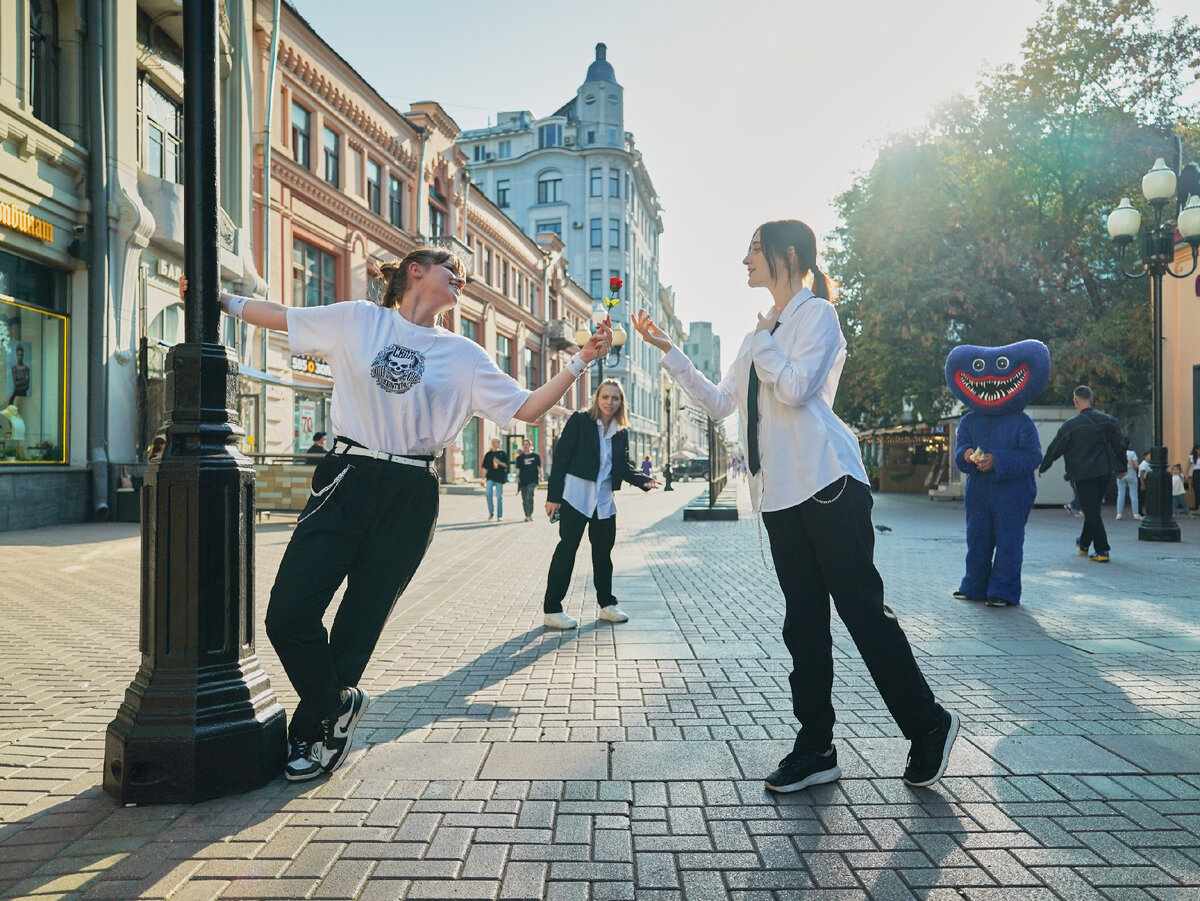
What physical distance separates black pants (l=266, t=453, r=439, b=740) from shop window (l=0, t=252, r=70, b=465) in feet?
40.6

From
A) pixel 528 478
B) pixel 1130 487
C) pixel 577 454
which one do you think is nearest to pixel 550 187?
pixel 528 478

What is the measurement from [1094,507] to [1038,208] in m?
17.4

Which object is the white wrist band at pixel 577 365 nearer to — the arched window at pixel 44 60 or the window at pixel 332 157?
the arched window at pixel 44 60

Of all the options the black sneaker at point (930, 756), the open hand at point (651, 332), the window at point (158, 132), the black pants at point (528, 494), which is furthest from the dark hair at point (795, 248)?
the window at point (158, 132)

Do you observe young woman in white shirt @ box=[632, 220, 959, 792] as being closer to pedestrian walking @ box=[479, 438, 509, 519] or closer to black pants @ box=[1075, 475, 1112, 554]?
black pants @ box=[1075, 475, 1112, 554]

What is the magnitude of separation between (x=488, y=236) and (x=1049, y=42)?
23.4 meters

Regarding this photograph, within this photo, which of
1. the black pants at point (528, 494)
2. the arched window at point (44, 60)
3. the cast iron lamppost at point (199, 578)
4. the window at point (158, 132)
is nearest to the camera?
the cast iron lamppost at point (199, 578)

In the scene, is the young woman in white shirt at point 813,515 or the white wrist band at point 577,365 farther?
the white wrist band at point 577,365

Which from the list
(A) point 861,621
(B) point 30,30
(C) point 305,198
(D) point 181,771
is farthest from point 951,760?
(C) point 305,198

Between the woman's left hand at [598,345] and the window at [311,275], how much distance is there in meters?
21.4

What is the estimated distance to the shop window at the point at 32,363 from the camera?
526 inches

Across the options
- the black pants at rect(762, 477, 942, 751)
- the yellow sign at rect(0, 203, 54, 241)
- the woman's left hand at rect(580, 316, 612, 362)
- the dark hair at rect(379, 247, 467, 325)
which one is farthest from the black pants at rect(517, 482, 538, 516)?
the black pants at rect(762, 477, 942, 751)

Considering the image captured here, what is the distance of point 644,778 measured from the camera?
326 cm

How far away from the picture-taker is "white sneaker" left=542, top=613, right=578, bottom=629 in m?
6.39
